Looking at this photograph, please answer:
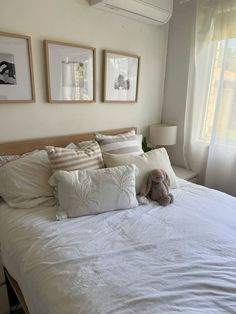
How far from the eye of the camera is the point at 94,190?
56.5 inches

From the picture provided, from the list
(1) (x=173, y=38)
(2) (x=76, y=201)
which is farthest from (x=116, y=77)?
(2) (x=76, y=201)

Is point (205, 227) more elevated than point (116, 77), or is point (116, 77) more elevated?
point (116, 77)

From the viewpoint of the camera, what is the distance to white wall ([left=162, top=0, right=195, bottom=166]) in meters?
2.51

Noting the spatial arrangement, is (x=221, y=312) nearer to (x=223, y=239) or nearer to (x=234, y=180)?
(x=223, y=239)

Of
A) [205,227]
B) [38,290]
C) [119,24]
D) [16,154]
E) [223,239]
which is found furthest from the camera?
[119,24]

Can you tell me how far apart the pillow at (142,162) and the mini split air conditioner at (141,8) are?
51.2 inches

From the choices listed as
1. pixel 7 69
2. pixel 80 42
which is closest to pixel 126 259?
pixel 7 69

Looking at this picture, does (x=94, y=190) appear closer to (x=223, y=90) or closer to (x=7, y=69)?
(x=7, y=69)

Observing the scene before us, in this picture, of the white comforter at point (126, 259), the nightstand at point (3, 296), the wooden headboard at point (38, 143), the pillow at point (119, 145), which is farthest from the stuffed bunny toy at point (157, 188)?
the nightstand at point (3, 296)

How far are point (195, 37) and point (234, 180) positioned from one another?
1.55 metres

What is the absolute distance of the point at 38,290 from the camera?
3.15ft

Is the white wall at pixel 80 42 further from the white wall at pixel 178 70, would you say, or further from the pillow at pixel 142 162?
the pillow at pixel 142 162

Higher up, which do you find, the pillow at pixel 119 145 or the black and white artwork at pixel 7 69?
the black and white artwork at pixel 7 69

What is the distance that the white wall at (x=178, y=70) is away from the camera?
99.0 inches
